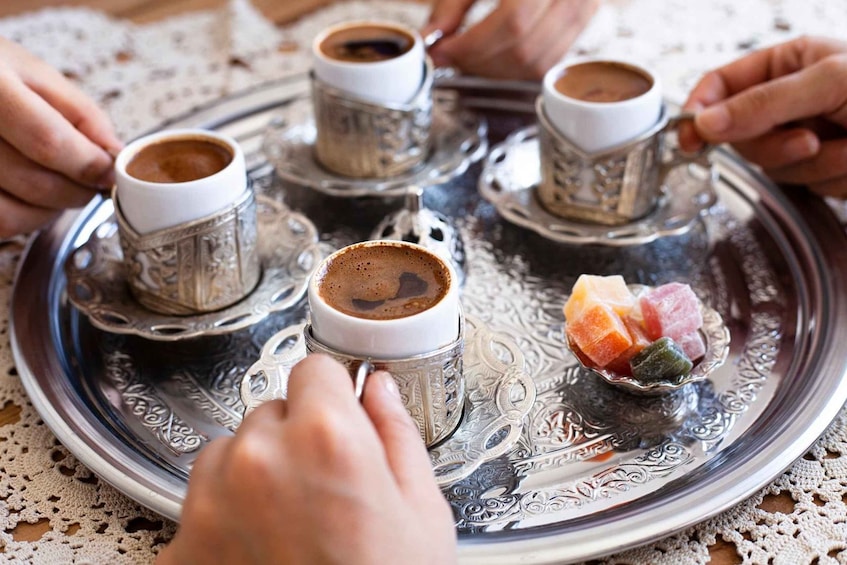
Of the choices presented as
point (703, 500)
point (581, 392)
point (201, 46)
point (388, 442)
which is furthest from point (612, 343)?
point (201, 46)

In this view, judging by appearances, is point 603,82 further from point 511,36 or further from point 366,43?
point 366,43

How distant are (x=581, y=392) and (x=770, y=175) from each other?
544 millimetres

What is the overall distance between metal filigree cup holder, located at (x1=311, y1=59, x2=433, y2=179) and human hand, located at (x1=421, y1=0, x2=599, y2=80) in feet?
0.51

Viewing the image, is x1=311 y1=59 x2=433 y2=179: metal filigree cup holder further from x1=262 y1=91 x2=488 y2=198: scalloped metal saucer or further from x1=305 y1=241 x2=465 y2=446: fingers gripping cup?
x1=305 y1=241 x2=465 y2=446: fingers gripping cup

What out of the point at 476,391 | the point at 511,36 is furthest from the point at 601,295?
the point at 511,36

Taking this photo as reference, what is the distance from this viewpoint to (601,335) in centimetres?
103

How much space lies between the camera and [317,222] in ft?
4.58

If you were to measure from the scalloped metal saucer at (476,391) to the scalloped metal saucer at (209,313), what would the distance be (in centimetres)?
10

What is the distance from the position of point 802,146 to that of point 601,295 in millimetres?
445

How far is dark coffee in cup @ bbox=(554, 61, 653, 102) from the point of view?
1.32 meters

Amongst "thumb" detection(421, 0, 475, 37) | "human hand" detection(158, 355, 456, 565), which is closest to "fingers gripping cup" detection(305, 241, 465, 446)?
"human hand" detection(158, 355, 456, 565)

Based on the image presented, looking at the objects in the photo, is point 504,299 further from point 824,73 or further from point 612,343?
point 824,73

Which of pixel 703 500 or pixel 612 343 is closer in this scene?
pixel 703 500

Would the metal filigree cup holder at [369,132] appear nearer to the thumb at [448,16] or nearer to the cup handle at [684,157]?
the thumb at [448,16]
